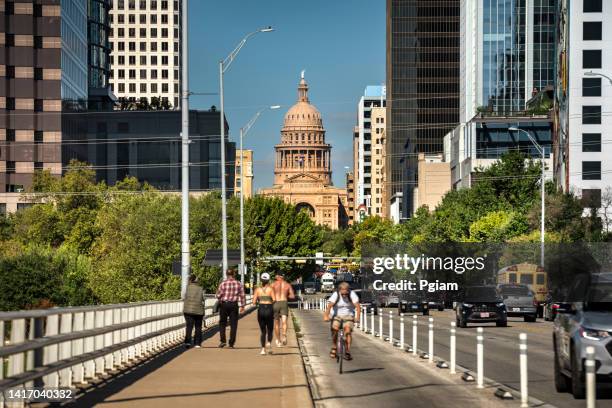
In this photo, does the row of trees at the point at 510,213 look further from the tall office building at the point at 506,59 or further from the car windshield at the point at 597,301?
the car windshield at the point at 597,301

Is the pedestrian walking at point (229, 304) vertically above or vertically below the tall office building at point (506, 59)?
below

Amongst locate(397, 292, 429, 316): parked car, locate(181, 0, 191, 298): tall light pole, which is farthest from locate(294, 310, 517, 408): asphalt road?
locate(397, 292, 429, 316): parked car

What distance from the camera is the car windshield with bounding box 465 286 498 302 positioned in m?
49.8

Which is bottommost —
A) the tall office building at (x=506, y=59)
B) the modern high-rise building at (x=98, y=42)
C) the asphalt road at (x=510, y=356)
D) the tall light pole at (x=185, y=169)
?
the asphalt road at (x=510, y=356)

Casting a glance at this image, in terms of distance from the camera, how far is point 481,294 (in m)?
52.0

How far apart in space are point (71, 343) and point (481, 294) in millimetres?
35723

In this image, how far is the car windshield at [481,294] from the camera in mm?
49841

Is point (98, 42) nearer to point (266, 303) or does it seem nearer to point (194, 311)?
point (194, 311)

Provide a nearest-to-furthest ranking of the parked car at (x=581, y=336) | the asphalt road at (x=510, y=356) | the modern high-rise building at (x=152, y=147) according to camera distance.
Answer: the parked car at (x=581, y=336)
the asphalt road at (x=510, y=356)
the modern high-rise building at (x=152, y=147)

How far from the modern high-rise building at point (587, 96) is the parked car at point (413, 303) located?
4600 centimetres

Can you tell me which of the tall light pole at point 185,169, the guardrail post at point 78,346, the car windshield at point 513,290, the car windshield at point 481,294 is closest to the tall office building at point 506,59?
the car windshield at point 513,290

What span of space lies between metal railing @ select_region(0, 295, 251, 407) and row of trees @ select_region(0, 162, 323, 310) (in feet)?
167

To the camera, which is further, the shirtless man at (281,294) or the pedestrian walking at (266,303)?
the shirtless man at (281,294)

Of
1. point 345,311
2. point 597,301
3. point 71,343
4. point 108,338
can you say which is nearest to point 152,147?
point 345,311
